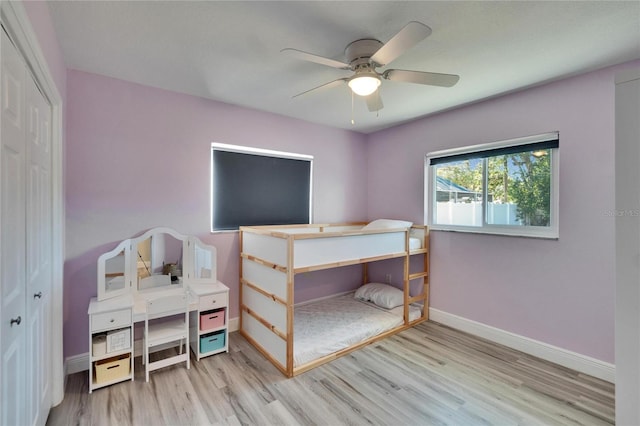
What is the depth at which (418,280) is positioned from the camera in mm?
3451

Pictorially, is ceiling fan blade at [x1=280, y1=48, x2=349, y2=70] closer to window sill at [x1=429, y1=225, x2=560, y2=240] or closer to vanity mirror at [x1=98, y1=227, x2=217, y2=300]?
vanity mirror at [x1=98, y1=227, x2=217, y2=300]

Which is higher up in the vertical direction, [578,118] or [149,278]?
[578,118]

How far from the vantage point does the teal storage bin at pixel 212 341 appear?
8.05 ft

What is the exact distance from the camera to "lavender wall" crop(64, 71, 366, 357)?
88.9 inches

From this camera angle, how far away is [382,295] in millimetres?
3447

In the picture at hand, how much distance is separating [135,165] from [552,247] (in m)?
3.75

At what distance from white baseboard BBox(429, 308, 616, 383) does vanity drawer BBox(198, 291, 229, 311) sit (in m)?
2.37

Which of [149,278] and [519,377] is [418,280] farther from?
[149,278]

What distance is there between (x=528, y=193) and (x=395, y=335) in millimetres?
1914

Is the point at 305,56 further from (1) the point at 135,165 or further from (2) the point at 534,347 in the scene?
(2) the point at 534,347

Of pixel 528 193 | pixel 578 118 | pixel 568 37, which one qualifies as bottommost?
pixel 528 193

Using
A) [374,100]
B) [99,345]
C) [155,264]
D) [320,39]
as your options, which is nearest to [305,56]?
[320,39]

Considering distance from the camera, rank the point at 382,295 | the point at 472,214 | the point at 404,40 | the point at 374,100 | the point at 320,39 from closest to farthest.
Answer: the point at 404,40, the point at 320,39, the point at 374,100, the point at 472,214, the point at 382,295

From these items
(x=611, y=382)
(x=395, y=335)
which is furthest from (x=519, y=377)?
(x=395, y=335)
